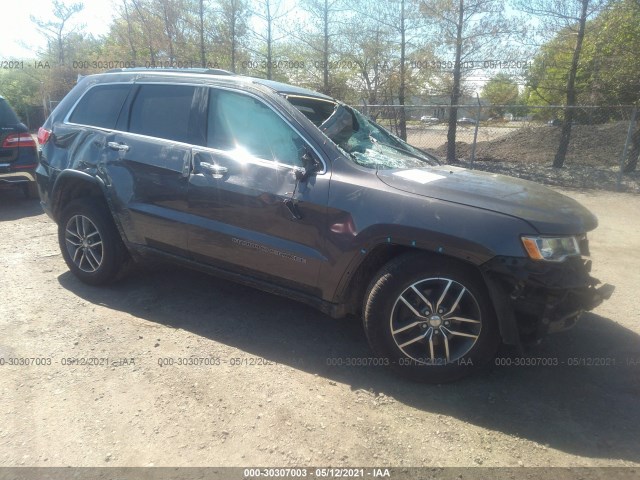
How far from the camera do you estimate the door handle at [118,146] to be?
4191 mm

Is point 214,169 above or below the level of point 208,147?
below

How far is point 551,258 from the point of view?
286 cm

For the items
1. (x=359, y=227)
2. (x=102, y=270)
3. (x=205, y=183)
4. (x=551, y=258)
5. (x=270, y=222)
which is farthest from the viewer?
(x=102, y=270)

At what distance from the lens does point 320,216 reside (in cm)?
330

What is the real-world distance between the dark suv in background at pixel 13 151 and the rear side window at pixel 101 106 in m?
3.63

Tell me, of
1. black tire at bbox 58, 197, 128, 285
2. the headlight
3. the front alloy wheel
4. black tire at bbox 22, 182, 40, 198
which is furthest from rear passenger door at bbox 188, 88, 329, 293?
black tire at bbox 22, 182, 40, 198

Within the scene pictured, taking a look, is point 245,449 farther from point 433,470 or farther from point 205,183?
point 205,183

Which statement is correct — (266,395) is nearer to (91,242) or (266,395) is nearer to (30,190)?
(91,242)

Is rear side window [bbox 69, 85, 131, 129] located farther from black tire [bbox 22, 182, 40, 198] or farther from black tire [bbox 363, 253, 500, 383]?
black tire [bbox 22, 182, 40, 198]

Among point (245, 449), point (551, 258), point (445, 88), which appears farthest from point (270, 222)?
point (445, 88)

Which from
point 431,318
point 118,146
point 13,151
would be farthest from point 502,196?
point 13,151

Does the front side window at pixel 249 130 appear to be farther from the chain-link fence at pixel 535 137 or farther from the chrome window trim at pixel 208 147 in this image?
the chain-link fence at pixel 535 137

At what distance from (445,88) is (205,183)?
10642mm

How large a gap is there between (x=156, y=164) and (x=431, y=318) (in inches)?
98.4
